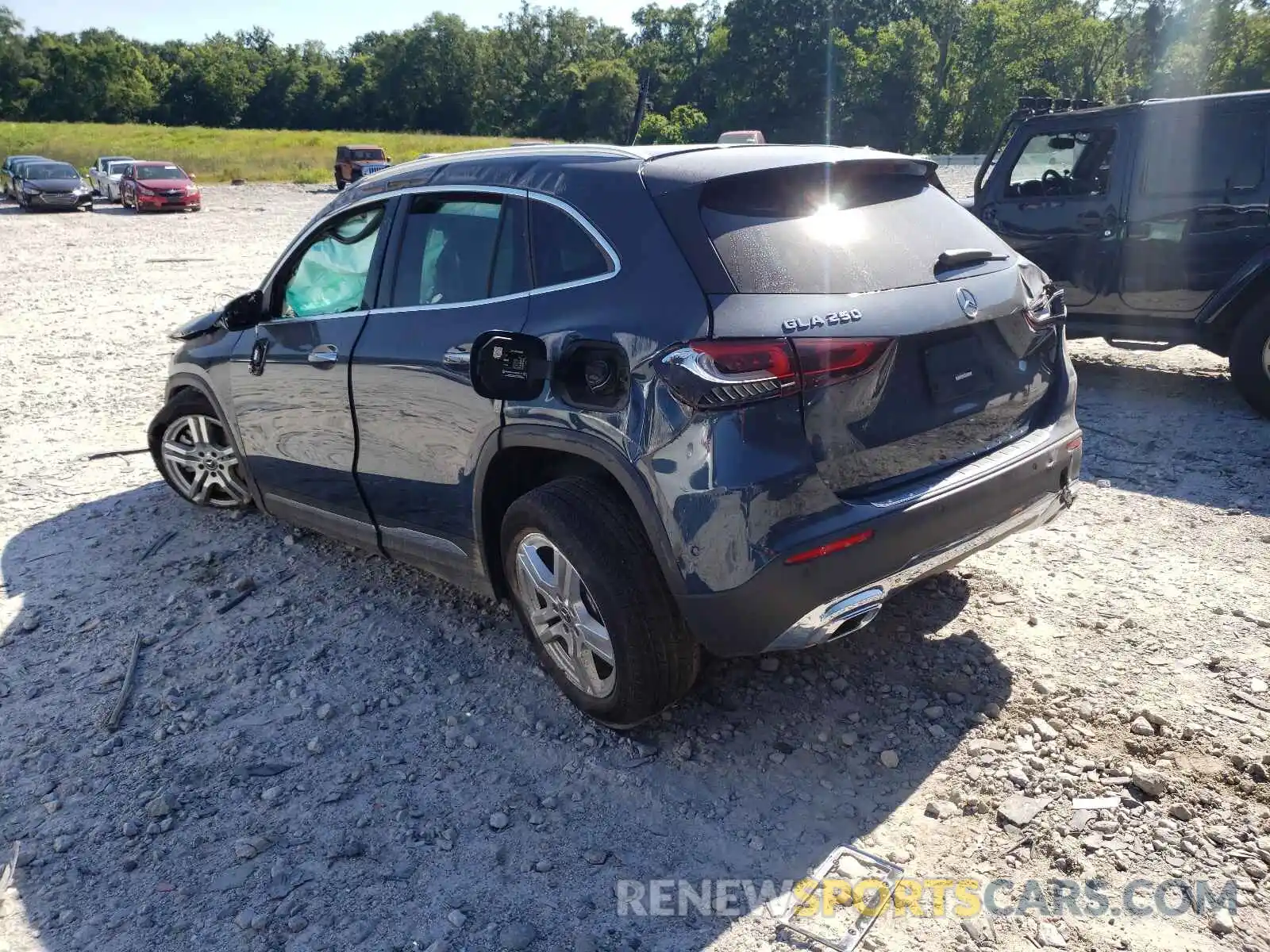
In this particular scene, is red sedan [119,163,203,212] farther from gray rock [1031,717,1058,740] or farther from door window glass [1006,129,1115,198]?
gray rock [1031,717,1058,740]

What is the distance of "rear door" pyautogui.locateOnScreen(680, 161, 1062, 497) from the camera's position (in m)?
2.82

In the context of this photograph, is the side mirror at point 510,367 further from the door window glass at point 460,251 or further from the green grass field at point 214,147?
the green grass field at point 214,147

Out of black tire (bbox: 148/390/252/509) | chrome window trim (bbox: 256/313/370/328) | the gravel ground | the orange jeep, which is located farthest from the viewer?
the orange jeep

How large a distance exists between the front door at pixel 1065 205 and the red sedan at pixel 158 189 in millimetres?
27877

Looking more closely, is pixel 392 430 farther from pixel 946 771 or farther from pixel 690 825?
pixel 946 771

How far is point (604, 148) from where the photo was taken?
3.49 metres

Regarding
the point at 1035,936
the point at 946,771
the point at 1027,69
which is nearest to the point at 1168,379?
the point at 946,771

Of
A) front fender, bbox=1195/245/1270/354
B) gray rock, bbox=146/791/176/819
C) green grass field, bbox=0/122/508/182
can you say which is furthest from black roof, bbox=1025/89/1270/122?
green grass field, bbox=0/122/508/182

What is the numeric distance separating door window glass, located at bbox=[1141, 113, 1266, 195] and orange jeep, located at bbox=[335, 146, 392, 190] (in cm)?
3390

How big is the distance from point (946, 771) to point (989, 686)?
1.76 feet

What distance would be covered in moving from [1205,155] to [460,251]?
5419mm

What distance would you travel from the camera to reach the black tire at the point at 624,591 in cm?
305

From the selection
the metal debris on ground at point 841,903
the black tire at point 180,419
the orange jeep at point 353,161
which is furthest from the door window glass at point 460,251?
the orange jeep at point 353,161

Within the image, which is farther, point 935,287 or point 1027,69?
point 1027,69
